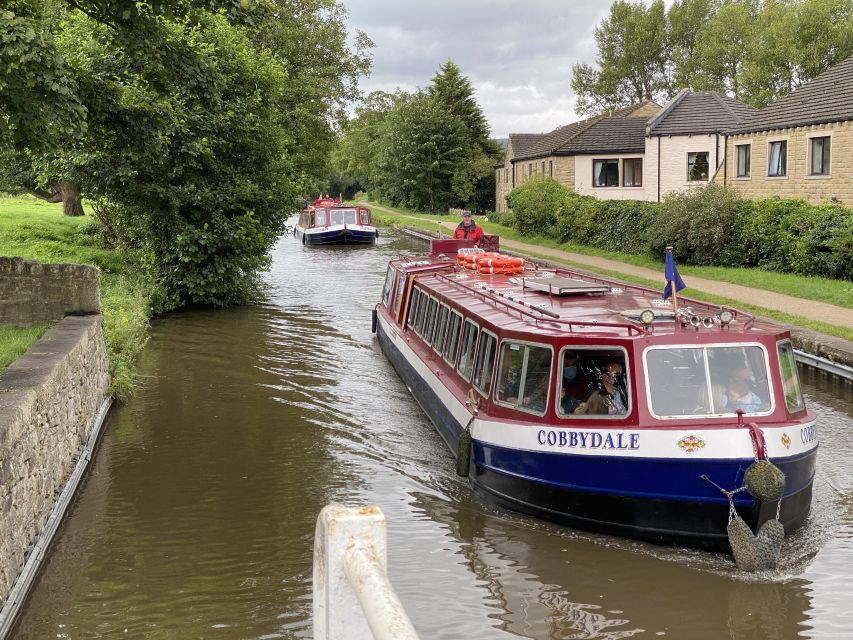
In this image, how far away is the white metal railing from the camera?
2406mm

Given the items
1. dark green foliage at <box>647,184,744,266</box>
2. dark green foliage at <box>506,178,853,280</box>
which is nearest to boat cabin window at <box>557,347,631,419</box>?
dark green foliage at <box>506,178,853,280</box>

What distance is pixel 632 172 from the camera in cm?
4531

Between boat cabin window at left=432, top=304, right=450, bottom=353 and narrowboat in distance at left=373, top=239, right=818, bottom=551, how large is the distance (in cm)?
295

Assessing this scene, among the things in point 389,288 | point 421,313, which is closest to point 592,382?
point 421,313

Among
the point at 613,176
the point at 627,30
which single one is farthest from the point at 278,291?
the point at 627,30

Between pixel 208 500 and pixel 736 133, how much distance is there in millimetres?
26087

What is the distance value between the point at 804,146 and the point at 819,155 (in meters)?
0.63

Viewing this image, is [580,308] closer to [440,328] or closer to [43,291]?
[440,328]

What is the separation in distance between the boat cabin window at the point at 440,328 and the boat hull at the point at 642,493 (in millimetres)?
3974

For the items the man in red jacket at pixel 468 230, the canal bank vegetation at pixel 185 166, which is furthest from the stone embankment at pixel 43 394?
the man in red jacket at pixel 468 230

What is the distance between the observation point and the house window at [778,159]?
2885 centimetres

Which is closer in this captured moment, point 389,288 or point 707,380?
point 707,380

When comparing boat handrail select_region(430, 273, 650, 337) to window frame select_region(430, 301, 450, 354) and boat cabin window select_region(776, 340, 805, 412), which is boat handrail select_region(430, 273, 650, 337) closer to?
window frame select_region(430, 301, 450, 354)

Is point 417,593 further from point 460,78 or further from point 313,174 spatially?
point 460,78
